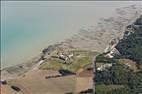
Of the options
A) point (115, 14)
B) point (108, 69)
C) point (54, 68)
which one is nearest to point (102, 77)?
point (108, 69)

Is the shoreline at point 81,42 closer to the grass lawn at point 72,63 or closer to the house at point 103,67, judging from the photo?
the grass lawn at point 72,63

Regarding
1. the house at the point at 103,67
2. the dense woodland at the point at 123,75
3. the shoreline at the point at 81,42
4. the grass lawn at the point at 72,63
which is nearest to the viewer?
the dense woodland at the point at 123,75

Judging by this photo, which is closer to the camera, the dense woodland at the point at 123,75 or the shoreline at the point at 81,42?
the dense woodland at the point at 123,75

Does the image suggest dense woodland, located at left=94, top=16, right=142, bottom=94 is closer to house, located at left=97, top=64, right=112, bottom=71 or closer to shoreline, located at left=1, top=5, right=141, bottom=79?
house, located at left=97, top=64, right=112, bottom=71

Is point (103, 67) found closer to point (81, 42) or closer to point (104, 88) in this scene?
point (104, 88)

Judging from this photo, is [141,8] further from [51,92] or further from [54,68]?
[51,92]

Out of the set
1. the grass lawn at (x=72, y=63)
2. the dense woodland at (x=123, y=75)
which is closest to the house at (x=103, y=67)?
the dense woodland at (x=123, y=75)

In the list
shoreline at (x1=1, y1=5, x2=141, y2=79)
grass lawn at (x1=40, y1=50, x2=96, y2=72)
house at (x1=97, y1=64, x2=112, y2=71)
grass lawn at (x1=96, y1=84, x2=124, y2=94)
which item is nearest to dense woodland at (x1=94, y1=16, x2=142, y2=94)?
grass lawn at (x1=96, y1=84, x2=124, y2=94)
